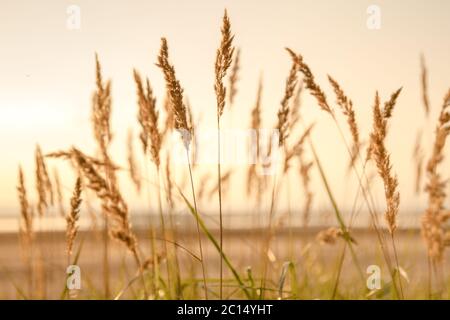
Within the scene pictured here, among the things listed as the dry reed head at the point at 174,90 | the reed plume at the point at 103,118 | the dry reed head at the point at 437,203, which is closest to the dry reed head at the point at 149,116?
the dry reed head at the point at 174,90

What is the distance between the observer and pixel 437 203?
5.04 ft

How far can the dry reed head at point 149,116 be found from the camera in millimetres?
1568

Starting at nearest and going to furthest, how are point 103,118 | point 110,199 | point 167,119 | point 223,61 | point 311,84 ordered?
1. point 110,199
2. point 223,61
3. point 311,84
4. point 103,118
5. point 167,119

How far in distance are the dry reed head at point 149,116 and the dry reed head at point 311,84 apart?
37cm

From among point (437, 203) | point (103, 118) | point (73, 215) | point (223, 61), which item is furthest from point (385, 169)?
point (103, 118)

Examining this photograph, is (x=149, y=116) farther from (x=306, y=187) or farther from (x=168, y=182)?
Result: (x=306, y=187)

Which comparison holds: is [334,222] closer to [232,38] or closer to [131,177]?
[131,177]

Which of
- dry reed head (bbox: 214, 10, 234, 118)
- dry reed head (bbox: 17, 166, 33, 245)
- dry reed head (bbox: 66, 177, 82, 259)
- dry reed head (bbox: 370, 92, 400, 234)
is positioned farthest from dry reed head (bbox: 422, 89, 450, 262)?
dry reed head (bbox: 17, 166, 33, 245)

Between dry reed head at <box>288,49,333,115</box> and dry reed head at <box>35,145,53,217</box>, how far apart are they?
0.91 meters

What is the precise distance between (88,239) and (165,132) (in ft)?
2.17

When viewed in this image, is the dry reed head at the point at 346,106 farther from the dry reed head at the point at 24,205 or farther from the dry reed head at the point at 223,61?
the dry reed head at the point at 24,205

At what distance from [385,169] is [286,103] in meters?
0.31

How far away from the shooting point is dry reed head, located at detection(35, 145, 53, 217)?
2.07m
